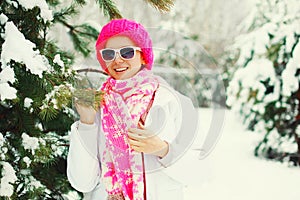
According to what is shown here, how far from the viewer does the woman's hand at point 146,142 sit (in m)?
1.11

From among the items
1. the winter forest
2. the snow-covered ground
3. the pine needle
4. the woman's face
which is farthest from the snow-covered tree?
the woman's face

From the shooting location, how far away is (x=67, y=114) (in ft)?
5.10

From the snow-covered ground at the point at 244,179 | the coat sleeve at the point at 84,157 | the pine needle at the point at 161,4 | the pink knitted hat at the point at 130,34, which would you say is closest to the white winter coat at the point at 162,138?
the coat sleeve at the point at 84,157

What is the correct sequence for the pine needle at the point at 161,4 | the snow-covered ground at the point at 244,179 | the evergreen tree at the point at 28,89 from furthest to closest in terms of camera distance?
1. the snow-covered ground at the point at 244,179
2. the pine needle at the point at 161,4
3. the evergreen tree at the point at 28,89

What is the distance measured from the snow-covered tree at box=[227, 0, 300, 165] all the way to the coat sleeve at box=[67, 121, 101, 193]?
84.6 inches

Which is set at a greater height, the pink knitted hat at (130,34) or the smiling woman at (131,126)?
the pink knitted hat at (130,34)

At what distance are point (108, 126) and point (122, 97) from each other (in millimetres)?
82

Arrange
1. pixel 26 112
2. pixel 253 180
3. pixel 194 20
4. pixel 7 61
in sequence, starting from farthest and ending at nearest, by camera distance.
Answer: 1. pixel 194 20
2. pixel 253 180
3. pixel 26 112
4. pixel 7 61

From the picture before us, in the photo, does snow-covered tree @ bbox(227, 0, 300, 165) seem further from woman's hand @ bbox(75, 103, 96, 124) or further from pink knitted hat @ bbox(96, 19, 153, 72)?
woman's hand @ bbox(75, 103, 96, 124)

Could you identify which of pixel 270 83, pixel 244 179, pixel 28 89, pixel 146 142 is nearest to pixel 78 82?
pixel 28 89

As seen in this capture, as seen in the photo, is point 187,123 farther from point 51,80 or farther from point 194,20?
point 194,20

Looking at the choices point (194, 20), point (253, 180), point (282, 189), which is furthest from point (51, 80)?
point (194, 20)

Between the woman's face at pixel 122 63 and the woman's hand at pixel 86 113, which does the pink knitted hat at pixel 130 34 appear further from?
the woman's hand at pixel 86 113

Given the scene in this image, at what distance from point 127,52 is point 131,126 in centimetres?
19
